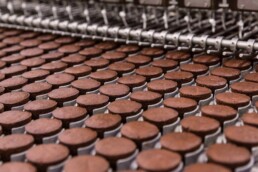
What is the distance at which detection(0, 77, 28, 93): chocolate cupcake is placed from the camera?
1660 millimetres

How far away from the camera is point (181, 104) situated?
4.57 ft

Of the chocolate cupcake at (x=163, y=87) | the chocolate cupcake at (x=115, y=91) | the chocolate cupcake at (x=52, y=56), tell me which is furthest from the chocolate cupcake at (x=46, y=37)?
the chocolate cupcake at (x=163, y=87)

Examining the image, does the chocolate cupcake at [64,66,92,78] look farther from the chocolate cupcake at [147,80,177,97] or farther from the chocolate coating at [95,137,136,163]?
the chocolate coating at [95,137,136,163]

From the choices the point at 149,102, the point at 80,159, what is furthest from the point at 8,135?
the point at 149,102

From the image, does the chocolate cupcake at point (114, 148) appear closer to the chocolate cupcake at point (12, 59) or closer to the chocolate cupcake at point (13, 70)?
the chocolate cupcake at point (13, 70)

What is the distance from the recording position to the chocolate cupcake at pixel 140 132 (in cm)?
119

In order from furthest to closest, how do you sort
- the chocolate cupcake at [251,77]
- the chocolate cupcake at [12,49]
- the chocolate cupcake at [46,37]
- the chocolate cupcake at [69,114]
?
1. the chocolate cupcake at [46,37]
2. the chocolate cupcake at [12,49]
3. the chocolate cupcake at [251,77]
4. the chocolate cupcake at [69,114]

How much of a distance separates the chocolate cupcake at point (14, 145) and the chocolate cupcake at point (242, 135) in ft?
1.99

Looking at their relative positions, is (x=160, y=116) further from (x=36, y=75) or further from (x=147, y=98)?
(x=36, y=75)

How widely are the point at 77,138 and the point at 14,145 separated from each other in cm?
19

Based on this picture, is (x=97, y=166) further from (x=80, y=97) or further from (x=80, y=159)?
(x=80, y=97)

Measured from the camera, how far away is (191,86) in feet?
5.06

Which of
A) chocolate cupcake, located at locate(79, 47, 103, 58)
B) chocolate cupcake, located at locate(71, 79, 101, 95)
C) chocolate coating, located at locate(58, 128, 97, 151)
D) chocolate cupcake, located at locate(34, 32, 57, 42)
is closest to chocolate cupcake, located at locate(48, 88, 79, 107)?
chocolate cupcake, located at locate(71, 79, 101, 95)

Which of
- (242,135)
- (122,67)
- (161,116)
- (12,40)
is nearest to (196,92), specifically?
(161,116)
